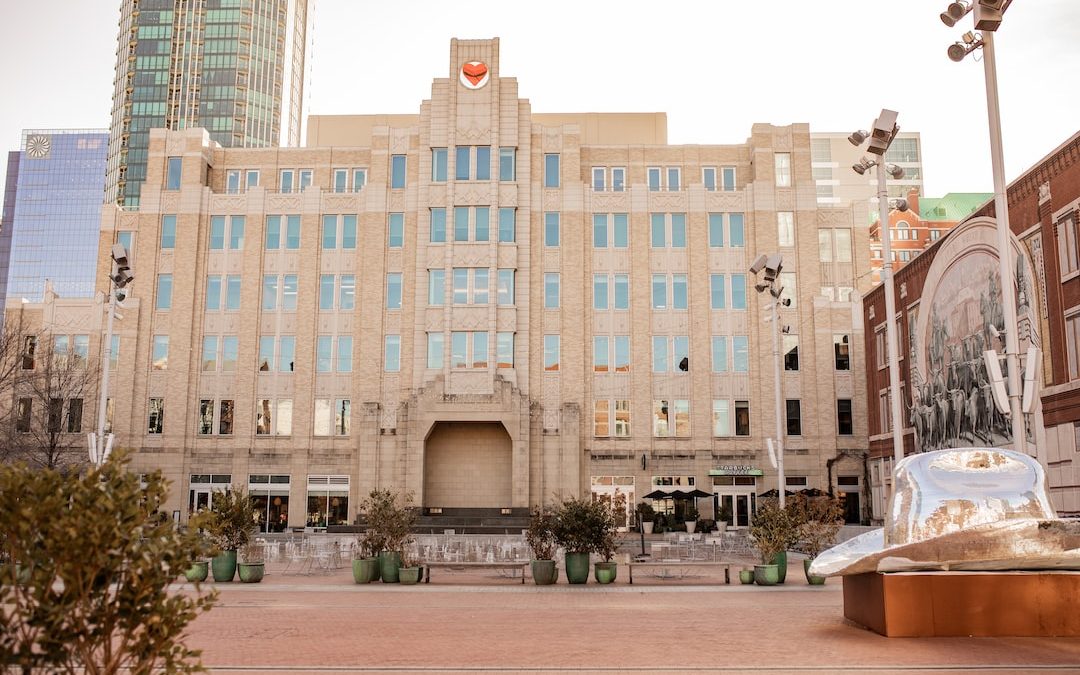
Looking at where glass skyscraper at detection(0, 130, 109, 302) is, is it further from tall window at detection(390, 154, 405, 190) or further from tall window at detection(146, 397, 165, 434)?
tall window at detection(390, 154, 405, 190)

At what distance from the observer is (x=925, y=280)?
130 feet

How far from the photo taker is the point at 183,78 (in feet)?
455

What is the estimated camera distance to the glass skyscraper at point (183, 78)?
451 feet

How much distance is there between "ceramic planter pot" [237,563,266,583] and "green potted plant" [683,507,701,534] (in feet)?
96.4

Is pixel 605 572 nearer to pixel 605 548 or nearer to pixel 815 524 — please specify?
pixel 605 548

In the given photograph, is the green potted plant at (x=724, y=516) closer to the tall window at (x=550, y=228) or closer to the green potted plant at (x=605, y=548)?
the tall window at (x=550, y=228)

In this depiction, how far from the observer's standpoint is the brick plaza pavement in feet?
41.0

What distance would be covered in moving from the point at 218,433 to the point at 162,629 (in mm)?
51768

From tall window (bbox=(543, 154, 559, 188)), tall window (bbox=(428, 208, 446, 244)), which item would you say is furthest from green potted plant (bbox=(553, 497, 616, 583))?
tall window (bbox=(543, 154, 559, 188))

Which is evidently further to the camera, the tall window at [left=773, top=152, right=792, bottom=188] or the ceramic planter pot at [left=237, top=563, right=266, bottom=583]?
the tall window at [left=773, top=152, right=792, bottom=188]

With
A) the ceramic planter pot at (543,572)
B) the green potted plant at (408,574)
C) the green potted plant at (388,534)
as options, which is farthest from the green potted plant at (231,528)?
the ceramic planter pot at (543,572)

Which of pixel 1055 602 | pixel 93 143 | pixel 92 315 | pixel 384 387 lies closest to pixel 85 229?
pixel 93 143

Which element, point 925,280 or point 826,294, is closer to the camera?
point 925,280

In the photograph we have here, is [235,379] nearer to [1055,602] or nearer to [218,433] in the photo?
[218,433]
